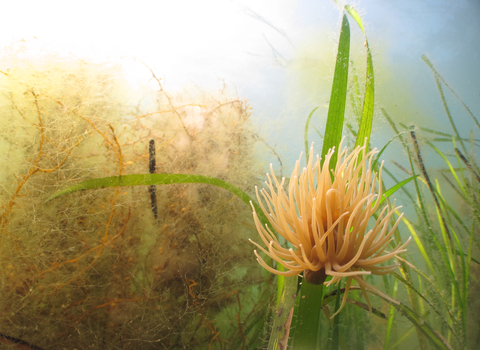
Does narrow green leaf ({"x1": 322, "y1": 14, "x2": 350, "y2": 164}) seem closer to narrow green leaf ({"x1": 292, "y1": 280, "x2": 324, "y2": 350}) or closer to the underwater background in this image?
the underwater background

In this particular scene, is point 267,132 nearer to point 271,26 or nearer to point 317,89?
point 317,89

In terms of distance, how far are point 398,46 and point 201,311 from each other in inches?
125

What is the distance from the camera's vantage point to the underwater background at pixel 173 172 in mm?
1496

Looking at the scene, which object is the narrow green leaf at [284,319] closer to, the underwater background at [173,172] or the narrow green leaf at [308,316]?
the narrow green leaf at [308,316]

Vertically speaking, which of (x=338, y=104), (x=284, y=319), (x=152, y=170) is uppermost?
(x=338, y=104)

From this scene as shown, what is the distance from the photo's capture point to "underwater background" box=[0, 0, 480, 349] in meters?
1.50

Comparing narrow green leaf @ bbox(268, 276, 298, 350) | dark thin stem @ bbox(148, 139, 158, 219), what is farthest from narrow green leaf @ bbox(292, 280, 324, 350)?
dark thin stem @ bbox(148, 139, 158, 219)

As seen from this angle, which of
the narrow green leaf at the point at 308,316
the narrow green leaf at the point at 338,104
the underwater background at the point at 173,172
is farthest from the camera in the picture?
the underwater background at the point at 173,172

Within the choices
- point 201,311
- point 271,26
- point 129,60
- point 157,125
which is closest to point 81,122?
point 157,125

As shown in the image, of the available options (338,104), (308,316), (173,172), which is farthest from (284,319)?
(173,172)

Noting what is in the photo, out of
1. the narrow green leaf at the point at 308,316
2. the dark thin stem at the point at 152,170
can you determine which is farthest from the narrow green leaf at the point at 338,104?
the dark thin stem at the point at 152,170

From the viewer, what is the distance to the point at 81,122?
5.47ft

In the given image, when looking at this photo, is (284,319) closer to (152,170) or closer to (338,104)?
(338,104)

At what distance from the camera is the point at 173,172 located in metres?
1.80
